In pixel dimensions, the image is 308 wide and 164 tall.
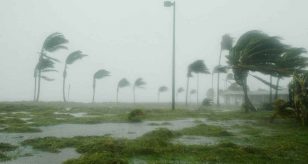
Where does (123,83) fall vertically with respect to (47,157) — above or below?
above

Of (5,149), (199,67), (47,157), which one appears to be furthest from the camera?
(199,67)

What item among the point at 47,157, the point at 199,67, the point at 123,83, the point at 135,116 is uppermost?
the point at 199,67

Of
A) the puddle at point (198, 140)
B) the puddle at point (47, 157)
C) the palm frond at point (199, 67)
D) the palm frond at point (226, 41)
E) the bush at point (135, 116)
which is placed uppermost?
the palm frond at point (226, 41)

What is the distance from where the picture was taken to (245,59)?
870 inches

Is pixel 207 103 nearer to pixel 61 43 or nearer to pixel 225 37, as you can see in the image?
pixel 225 37

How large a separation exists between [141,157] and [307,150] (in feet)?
17.2

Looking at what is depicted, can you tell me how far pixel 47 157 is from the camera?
328 inches

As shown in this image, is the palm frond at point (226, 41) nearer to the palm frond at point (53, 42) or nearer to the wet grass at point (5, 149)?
the palm frond at point (53, 42)

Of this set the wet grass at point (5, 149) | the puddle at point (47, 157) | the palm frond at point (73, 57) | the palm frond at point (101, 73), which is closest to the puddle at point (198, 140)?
the puddle at point (47, 157)

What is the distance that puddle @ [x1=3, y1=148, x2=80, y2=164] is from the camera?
778 centimetres

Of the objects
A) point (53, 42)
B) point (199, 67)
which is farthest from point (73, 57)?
point (199, 67)

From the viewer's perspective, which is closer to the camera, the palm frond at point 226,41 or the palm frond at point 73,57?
Answer: the palm frond at point 226,41

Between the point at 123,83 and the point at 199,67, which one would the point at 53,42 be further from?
the point at 123,83

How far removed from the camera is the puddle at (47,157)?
7.78 meters
